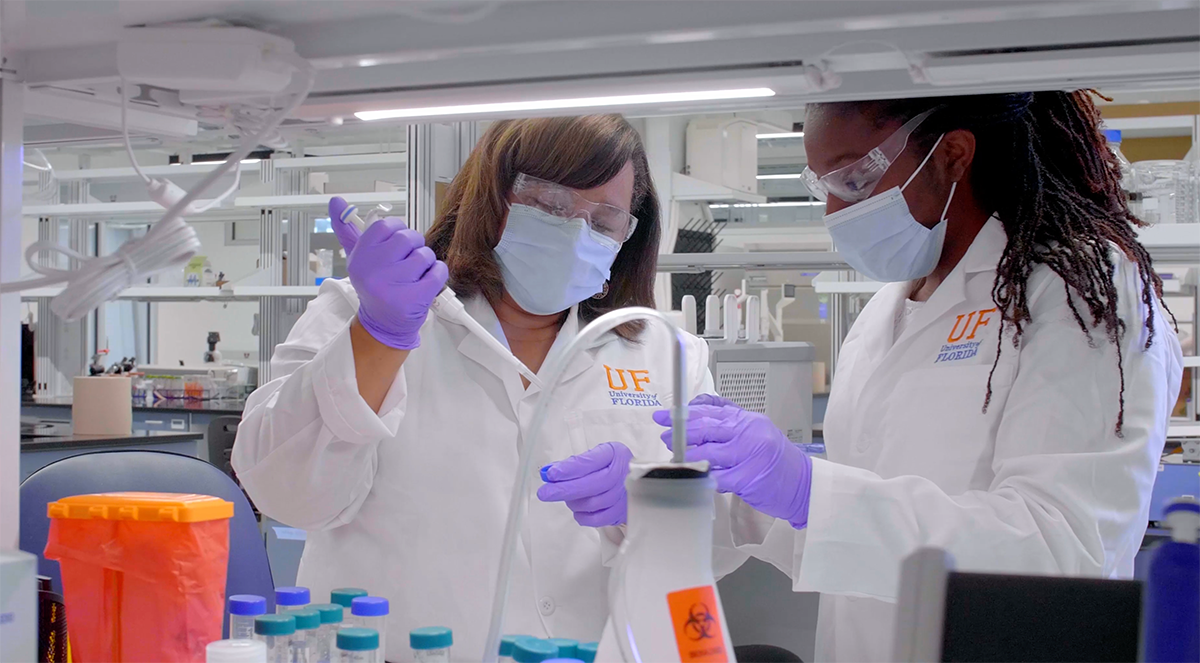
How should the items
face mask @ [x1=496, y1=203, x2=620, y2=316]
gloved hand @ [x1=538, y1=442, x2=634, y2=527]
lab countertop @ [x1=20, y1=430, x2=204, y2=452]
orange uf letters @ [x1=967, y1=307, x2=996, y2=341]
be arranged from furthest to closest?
1. lab countertop @ [x1=20, y1=430, x2=204, y2=452]
2. face mask @ [x1=496, y1=203, x2=620, y2=316]
3. orange uf letters @ [x1=967, y1=307, x2=996, y2=341]
4. gloved hand @ [x1=538, y1=442, x2=634, y2=527]

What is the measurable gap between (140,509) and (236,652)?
8.1 inches

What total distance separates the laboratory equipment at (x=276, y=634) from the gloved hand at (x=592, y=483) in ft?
1.40

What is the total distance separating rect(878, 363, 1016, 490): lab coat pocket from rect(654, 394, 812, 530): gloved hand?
25cm

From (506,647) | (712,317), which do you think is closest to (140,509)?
(506,647)

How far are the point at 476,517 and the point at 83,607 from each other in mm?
565

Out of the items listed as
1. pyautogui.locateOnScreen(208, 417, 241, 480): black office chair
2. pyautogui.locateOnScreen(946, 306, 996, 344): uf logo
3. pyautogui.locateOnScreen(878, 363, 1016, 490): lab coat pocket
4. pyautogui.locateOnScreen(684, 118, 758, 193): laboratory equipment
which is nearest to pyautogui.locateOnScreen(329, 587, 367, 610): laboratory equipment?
pyautogui.locateOnScreen(878, 363, 1016, 490): lab coat pocket

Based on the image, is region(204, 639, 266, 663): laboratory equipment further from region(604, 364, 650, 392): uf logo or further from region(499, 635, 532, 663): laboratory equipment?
region(604, 364, 650, 392): uf logo

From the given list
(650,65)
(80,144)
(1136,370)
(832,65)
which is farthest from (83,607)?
(1136,370)

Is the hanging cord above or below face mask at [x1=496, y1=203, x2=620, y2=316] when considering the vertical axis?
below

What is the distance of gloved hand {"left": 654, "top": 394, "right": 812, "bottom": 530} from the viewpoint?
42.9 inches

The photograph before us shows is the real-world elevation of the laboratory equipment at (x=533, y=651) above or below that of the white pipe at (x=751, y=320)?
below

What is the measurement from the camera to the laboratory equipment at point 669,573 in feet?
2.04

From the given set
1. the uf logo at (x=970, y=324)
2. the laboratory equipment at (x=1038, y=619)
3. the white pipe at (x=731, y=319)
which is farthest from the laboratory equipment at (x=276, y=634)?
the white pipe at (x=731, y=319)

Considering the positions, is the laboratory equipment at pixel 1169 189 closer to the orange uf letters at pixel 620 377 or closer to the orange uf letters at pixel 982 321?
the orange uf letters at pixel 982 321
